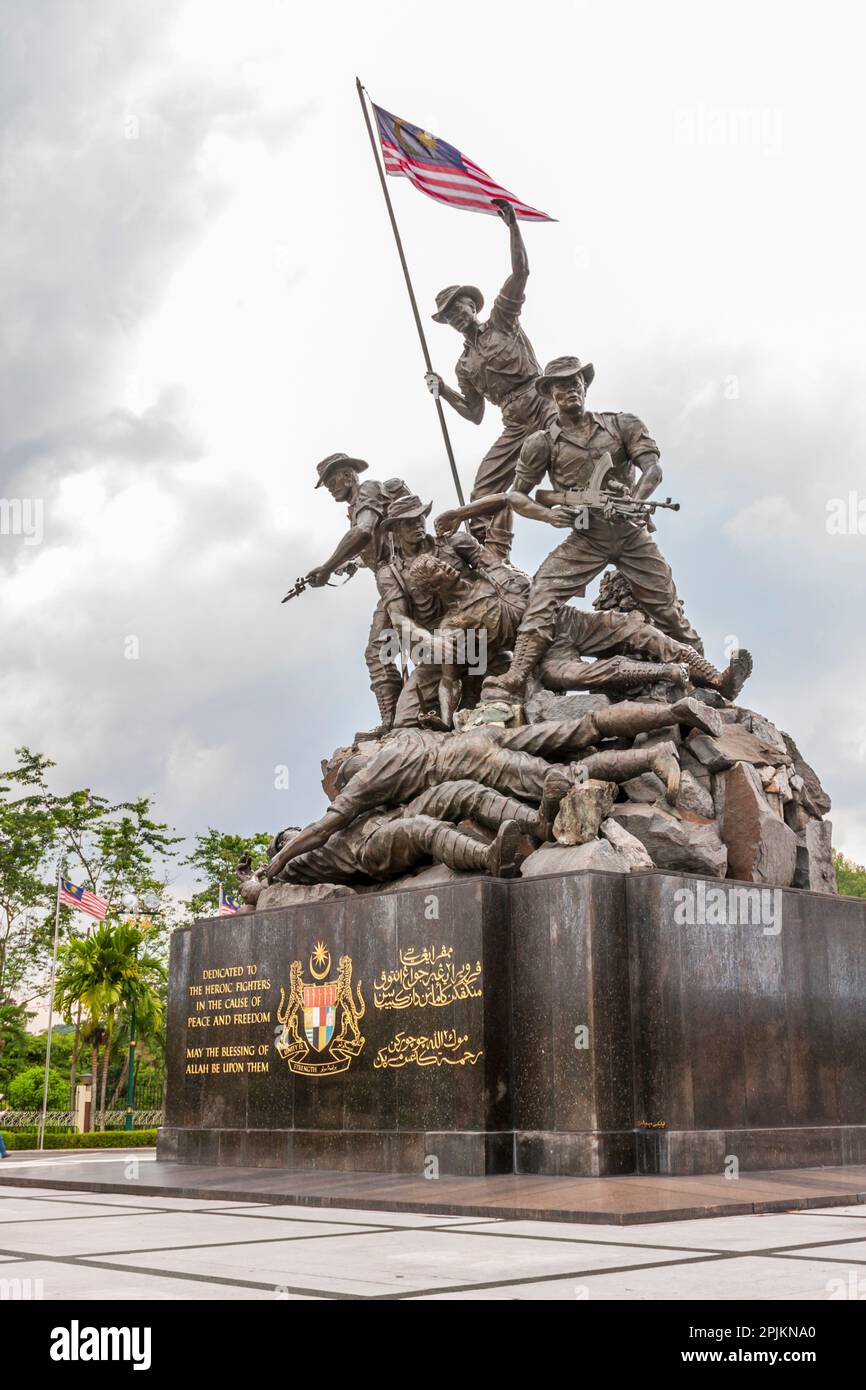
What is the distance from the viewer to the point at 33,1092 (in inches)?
1527

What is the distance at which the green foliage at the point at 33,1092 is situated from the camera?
1512 inches

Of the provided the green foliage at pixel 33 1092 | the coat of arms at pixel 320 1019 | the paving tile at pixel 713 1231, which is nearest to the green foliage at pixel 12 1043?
the green foliage at pixel 33 1092

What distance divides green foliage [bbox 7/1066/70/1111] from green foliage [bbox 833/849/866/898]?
24540mm

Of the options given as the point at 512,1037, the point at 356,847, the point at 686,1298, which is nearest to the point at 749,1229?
the point at 686,1298

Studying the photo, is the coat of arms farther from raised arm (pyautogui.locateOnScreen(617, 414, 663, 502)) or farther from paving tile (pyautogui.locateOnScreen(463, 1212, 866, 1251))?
raised arm (pyautogui.locateOnScreen(617, 414, 663, 502))

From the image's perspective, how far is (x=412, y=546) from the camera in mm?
13805

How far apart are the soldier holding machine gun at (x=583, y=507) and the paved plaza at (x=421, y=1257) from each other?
6.12 meters

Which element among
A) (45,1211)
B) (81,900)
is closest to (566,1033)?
(45,1211)

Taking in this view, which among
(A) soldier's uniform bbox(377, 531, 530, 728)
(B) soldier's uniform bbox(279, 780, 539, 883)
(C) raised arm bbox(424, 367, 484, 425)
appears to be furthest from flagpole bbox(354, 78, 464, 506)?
(B) soldier's uniform bbox(279, 780, 539, 883)

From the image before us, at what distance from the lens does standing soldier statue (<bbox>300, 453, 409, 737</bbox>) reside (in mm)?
14617

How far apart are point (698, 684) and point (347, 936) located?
13.6 feet

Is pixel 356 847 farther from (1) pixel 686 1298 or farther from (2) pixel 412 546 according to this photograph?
(1) pixel 686 1298

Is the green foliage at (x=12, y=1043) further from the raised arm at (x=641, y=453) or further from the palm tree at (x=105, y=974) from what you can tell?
the raised arm at (x=641, y=453)

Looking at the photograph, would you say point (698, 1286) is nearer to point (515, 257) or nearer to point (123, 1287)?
point (123, 1287)
